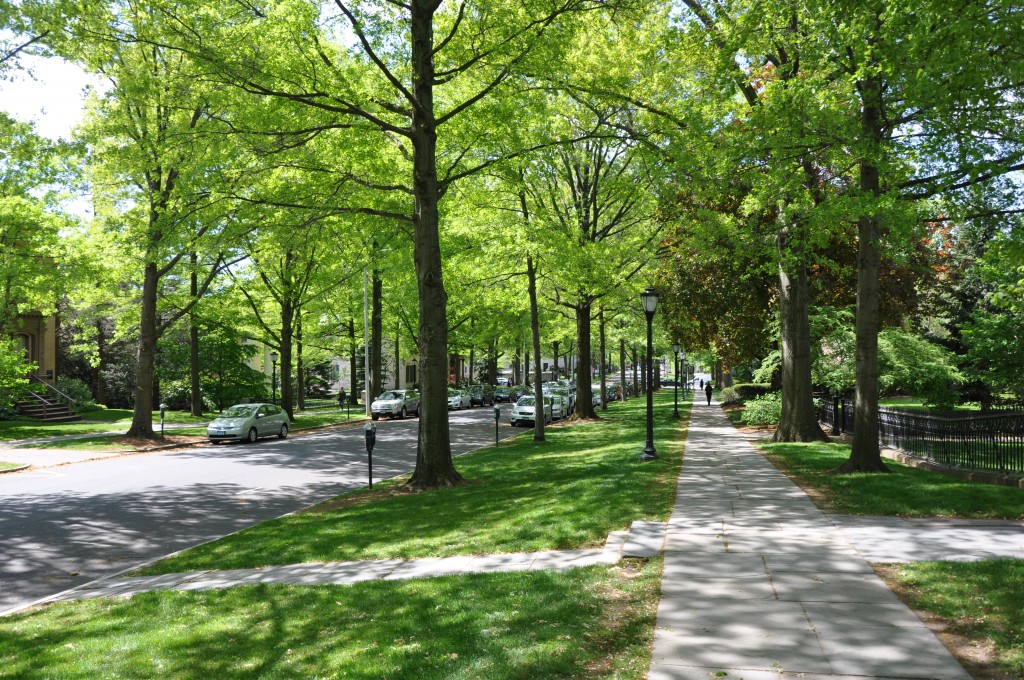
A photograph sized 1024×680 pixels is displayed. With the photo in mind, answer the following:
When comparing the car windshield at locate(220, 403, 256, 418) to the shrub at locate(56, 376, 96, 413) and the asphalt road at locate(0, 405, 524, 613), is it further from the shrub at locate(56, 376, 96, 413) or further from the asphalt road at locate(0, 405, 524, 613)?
the shrub at locate(56, 376, 96, 413)

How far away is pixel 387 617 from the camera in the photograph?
6.17m

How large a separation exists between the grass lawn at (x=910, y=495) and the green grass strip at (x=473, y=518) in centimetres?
242

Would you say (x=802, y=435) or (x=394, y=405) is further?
(x=394, y=405)

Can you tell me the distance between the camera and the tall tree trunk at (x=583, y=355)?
28.5 metres

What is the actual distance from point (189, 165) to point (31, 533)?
1003 cm

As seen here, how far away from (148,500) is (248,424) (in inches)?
478

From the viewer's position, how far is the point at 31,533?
10.8 metres

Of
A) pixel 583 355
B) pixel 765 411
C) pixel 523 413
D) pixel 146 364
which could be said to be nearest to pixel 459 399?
pixel 523 413

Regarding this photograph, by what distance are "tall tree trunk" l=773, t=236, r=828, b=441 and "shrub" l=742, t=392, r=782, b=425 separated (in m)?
5.36

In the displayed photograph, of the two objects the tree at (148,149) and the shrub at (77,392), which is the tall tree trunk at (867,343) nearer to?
the tree at (148,149)

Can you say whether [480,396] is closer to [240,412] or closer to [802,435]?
[240,412]

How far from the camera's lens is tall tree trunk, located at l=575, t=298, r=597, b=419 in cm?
2855

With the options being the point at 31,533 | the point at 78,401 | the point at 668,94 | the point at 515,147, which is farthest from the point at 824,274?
the point at 78,401

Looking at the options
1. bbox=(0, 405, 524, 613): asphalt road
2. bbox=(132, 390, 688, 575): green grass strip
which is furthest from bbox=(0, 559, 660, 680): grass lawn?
bbox=(0, 405, 524, 613): asphalt road
